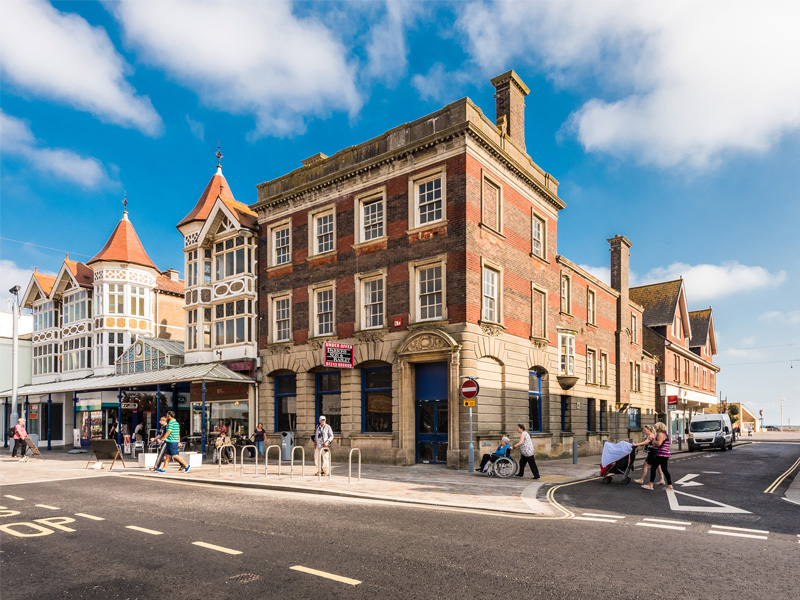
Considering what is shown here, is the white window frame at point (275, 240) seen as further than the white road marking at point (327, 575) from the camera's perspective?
Yes

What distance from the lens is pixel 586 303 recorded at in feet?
105

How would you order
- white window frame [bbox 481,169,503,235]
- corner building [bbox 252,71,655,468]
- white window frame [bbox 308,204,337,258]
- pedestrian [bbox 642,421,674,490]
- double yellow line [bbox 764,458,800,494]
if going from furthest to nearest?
white window frame [bbox 308,204,337,258] < white window frame [bbox 481,169,503,235] < corner building [bbox 252,71,655,468] < double yellow line [bbox 764,458,800,494] < pedestrian [bbox 642,421,674,490]

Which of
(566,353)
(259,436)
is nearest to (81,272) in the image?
(259,436)

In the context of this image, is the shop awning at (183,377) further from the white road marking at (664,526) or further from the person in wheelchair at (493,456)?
the white road marking at (664,526)

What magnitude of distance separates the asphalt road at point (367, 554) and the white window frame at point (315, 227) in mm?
14597

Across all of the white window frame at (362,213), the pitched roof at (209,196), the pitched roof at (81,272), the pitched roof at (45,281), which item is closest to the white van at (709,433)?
the white window frame at (362,213)

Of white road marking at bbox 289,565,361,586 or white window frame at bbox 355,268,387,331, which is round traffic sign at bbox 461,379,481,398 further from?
white road marking at bbox 289,565,361,586

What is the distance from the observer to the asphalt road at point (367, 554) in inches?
250

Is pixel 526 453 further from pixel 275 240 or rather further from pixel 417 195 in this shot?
pixel 275 240

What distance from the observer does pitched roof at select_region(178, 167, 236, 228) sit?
106 feet

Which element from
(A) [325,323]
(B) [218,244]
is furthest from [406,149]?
(B) [218,244]

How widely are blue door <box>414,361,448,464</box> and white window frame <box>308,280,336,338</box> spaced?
472 centimetres

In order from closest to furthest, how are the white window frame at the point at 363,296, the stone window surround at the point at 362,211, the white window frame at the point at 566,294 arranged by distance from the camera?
1. the white window frame at the point at 363,296
2. the stone window surround at the point at 362,211
3. the white window frame at the point at 566,294

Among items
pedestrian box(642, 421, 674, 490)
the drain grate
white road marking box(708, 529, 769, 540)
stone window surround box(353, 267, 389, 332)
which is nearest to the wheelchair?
pedestrian box(642, 421, 674, 490)
